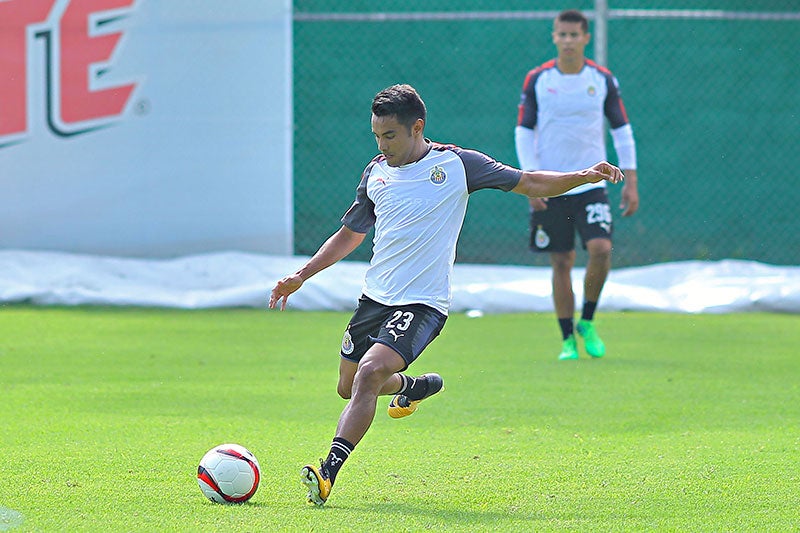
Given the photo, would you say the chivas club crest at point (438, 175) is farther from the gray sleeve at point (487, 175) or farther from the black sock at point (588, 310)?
the black sock at point (588, 310)

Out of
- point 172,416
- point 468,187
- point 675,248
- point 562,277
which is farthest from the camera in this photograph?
point 675,248

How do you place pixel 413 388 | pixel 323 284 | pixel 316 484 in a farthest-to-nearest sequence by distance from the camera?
pixel 323 284, pixel 413 388, pixel 316 484

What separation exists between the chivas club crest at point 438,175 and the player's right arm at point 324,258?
42 cm

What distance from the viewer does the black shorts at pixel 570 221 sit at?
868 centimetres

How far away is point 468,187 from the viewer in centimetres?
527

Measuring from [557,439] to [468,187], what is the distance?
53.4 inches

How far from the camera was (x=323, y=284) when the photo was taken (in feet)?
37.8

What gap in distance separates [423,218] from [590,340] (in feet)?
12.6

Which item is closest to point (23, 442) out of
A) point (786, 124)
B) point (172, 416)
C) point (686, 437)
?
point (172, 416)

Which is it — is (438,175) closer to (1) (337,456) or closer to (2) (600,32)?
(1) (337,456)

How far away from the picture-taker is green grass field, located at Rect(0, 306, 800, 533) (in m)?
4.50

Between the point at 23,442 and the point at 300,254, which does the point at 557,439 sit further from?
the point at 300,254

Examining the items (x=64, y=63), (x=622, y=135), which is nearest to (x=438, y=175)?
(x=622, y=135)

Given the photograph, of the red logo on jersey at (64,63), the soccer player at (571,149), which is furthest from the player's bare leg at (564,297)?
the red logo on jersey at (64,63)
